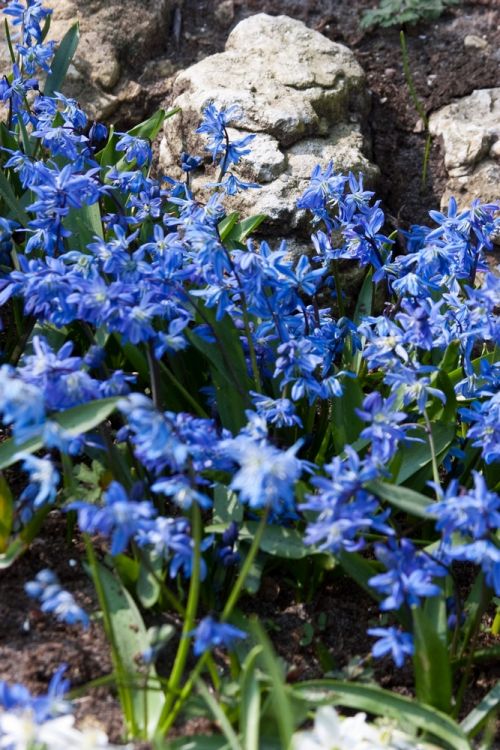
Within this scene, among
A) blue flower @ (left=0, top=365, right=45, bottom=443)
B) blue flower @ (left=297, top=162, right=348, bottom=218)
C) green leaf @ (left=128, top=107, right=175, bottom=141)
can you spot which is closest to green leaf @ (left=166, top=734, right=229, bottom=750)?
blue flower @ (left=0, top=365, right=45, bottom=443)

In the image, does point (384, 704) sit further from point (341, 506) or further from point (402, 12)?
point (402, 12)

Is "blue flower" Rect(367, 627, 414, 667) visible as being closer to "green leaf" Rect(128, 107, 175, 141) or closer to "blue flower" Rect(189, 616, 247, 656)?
"blue flower" Rect(189, 616, 247, 656)

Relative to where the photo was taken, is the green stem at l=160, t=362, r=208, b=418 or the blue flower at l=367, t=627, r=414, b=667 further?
the green stem at l=160, t=362, r=208, b=418

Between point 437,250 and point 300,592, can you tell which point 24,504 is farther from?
point 437,250

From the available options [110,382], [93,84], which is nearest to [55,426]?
[110,382]

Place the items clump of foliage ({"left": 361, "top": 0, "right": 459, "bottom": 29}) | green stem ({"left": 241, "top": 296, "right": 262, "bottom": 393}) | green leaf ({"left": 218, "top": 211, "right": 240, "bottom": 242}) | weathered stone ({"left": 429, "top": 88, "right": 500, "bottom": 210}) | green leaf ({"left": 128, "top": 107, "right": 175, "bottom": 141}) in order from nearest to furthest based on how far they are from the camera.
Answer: green stem ({"left": 241, "top": 296, "right": 262, "bottom": 393}), green leaf ({"left": 218, "top": 211, "right": 240, "bottom": 242}), green leaf ({"left": 128, "top": 107, "right": 175, "bottom": 141}), weathered stone ({"left": 429, "top": 88, "right": 500, "bottom": 210}), clump of foliage ({"left": 361, "top": 0, "right": 459, "bottom": 29})

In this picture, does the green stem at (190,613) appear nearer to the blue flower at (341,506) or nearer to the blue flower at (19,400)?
the blue flower at (341,506)

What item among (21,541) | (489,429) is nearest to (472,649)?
(489,429)
